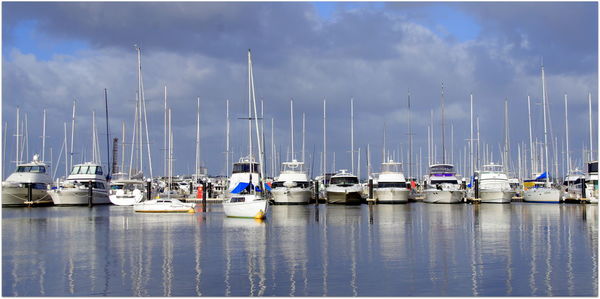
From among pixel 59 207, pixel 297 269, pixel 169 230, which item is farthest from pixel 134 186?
pixel 297 269

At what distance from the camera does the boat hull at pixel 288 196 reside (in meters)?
82.9

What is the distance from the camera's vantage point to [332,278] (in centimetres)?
2495

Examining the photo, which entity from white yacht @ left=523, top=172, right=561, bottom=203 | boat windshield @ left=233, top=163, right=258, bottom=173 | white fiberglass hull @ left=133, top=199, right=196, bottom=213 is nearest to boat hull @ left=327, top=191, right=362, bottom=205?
boat windshield @ left=233, top=163, right=258, bottom=173

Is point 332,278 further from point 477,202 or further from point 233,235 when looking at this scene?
point 477,202

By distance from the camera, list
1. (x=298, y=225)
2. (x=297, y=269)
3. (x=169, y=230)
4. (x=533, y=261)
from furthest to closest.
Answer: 1. (x=298, y=225)
2. (x=169, y=230)
3. (x=533, y=261)
4. (x=297, y=269)

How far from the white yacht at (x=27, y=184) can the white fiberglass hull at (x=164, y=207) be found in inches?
930

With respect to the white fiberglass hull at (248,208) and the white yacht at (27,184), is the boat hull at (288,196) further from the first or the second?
the white yacht at (27,184)

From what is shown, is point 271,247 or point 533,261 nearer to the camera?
point 533,261

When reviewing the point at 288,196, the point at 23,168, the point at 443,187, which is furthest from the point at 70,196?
the point at 443,187

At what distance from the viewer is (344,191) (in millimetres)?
84438

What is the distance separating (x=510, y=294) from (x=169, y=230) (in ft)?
94.6

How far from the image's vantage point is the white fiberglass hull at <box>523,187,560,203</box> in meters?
81.6

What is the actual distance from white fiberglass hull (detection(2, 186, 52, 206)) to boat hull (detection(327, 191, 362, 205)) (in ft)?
115

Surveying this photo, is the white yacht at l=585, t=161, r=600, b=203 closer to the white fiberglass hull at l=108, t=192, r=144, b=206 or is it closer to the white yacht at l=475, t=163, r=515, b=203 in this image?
the white yacht at l=475, t=163, r=515, b=203
